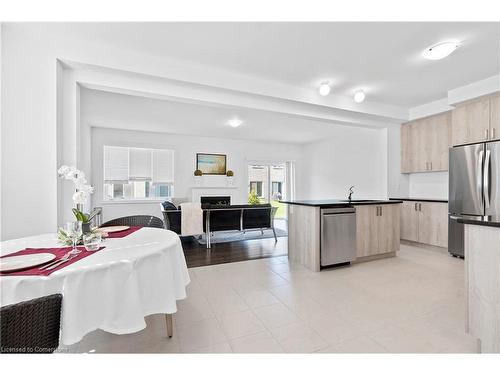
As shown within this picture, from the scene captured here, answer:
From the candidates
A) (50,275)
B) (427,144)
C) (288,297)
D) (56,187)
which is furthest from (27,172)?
(427,144)

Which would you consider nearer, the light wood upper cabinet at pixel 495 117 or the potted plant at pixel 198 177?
the light wood upper cabinet at pixel 495 117

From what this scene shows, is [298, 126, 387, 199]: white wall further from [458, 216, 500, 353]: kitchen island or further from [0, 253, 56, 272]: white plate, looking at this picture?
[0, 253, 56, 272]: white plate

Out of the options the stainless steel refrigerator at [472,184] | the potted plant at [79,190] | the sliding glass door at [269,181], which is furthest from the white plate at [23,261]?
the sliding glass door at [269,181]

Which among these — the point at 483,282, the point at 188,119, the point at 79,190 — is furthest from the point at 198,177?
the point at 483,282

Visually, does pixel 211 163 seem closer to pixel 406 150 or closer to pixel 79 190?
pixel 406 150

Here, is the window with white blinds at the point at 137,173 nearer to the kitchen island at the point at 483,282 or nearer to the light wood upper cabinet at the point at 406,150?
the light wood upper cabinet at the point at 406,150

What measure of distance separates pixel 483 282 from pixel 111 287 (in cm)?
218

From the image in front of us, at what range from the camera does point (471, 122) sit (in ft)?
11.1

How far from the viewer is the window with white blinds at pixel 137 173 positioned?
585 cm

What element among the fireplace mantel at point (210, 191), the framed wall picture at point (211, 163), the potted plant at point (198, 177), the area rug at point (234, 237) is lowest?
the area rug at point (234, 237)

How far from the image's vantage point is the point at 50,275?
106 cm

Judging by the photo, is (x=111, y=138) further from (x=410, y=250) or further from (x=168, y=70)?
(x=410, y=250)

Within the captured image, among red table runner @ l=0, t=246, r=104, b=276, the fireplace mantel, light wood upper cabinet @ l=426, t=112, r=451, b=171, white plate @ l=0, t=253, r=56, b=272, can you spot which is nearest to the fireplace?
the fireplace mantel

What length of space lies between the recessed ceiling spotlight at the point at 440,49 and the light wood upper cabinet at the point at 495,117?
1.43m
